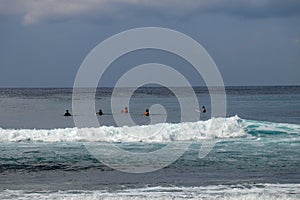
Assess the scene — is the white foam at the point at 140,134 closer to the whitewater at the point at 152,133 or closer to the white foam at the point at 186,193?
the whitewater at the point at 152,133

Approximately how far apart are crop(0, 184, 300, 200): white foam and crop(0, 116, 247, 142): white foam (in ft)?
40.1

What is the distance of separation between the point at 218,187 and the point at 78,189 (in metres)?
4.10

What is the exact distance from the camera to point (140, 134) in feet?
96.8

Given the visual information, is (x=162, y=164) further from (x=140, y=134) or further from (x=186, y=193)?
(x=140, y=134)

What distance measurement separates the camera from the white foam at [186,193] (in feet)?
46.8

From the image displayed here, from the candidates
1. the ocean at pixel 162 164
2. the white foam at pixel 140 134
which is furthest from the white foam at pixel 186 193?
the white foam at pixel 140 134

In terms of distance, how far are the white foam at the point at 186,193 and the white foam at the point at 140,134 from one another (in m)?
12.2

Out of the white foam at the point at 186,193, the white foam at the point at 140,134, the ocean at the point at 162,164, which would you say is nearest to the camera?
the white foam at the point at 186,193

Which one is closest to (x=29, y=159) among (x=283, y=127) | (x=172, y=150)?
(x=172, y=150)

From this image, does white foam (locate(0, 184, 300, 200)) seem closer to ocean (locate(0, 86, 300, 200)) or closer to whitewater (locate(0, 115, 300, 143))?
ocean (locate(0, 86, 300, 200))

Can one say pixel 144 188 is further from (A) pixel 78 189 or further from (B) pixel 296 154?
(B) pixel 296 154

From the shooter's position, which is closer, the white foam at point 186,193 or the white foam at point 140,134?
the white foam at point 186,193

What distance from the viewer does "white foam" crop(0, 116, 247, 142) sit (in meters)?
28.6

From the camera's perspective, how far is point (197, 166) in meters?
20.0
